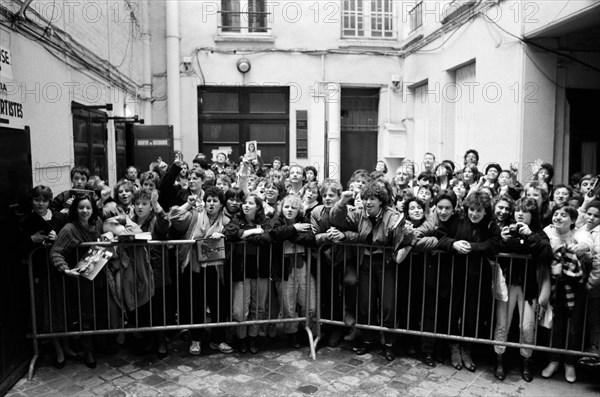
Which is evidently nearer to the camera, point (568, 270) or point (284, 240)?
point (568, 270)

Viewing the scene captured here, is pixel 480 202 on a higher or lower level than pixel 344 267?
higher

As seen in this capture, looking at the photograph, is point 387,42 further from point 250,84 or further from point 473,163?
point 473,163

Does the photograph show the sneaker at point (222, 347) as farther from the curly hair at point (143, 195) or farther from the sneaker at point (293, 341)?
the curly hair at point (143, 195)

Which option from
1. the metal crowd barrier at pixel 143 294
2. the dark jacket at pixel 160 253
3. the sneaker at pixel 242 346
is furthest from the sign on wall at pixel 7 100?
the sneaker at pixel 242 346

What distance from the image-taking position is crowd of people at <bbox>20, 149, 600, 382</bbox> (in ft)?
14.9

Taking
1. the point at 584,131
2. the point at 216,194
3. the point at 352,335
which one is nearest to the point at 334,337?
the point at 352,335

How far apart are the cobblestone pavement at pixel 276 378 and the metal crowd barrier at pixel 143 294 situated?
30 centimetres

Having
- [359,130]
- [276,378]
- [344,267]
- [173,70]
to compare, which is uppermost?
[173,70]

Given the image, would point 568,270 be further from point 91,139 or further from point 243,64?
point 243,64

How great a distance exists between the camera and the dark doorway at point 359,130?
14703 mm

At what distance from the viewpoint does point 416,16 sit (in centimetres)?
1316

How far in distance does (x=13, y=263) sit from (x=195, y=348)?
72.7 inches

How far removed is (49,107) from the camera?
6.83m

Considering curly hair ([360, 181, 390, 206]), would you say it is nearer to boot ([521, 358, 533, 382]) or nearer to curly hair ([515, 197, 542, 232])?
curly hair ([515, 197, 542, 232])
